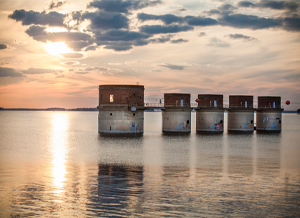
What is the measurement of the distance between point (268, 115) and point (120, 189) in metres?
73.5

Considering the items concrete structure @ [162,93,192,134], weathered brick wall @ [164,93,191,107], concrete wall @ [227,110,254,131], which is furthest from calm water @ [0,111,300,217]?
concrete wall @ [227,110,254,131]

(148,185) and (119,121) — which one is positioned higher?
(119,121)

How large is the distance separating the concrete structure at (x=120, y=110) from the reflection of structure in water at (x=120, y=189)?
33.8m

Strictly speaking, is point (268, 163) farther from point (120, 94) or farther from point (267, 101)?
point (267, 101)

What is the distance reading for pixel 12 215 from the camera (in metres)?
18.6

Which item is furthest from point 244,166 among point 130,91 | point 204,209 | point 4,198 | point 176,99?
point 176,99

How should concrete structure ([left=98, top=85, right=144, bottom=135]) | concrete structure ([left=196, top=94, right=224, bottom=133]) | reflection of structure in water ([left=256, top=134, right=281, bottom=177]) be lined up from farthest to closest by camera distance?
1. concrete structure ([left=196, top=94, right=224, bottom=133])
2. concrete structure ([left=98, top=85, right=144, bottom=135])
3. reflection of structure in water ([left=256, top=134, right=281, bottom=177])

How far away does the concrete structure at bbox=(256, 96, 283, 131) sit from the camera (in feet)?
292

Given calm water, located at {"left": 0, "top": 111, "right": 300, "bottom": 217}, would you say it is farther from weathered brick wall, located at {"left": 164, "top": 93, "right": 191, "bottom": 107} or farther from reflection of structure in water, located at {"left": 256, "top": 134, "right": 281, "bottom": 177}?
weathered brick wall, located at {"left": 164, "top": 93, "right": 191, "bottom": 107}

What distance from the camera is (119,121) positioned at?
218 ft

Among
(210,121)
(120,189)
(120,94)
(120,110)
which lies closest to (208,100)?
(210,121)

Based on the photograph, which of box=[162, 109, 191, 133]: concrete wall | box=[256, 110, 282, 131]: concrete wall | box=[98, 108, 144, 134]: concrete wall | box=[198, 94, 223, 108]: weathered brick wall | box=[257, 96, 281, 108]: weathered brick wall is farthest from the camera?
box=[257, 96, 281, 108]: weathered brick wall

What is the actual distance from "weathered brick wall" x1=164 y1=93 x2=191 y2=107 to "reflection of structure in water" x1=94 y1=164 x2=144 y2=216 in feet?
141

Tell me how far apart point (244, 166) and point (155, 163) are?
29.1 ft
